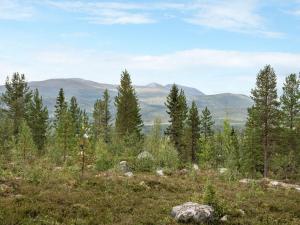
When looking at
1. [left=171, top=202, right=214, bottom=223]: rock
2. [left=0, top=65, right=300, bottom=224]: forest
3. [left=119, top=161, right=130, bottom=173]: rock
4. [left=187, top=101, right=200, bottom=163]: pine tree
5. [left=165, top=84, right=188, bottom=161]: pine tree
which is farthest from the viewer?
[left=187, top=101, right=200, bottom=163]: pine tree

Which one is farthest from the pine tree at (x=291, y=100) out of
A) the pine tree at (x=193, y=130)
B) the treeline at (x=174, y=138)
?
the pine tree at (x=193, y=130)

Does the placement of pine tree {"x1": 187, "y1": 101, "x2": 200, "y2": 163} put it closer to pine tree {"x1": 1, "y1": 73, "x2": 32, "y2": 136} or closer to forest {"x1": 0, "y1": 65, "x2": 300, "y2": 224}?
forest {"x1": 0, "y1": 65, "x2": 300, "y2": 224}

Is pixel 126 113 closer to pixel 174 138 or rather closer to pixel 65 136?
pixel 174 138

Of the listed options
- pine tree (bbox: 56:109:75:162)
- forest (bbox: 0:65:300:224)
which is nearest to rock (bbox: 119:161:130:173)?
forest (bbox: 0:65:300:224)

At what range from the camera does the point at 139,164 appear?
4788 centimetres

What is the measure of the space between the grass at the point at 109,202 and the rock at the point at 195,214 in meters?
0.53

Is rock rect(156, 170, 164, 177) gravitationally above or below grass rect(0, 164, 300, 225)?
below

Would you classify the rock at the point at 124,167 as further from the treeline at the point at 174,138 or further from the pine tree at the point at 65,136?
the pine tree at the point at 65,136

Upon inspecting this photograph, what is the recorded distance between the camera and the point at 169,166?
50.5 m

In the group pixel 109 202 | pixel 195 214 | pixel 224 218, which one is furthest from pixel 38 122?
pixel 195 214

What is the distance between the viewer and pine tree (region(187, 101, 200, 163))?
218 feet

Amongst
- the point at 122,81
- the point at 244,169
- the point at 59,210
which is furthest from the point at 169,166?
the point at 59,210

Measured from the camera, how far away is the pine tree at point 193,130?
66.6m

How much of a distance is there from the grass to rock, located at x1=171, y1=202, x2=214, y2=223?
20.8 inches
